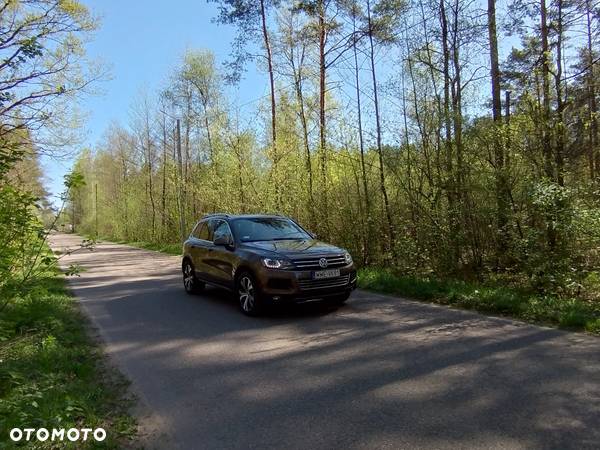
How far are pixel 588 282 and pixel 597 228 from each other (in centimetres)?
140

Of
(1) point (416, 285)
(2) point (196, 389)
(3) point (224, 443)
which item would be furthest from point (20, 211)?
(1) point (416, 285)

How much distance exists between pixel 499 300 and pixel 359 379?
4.03 metres

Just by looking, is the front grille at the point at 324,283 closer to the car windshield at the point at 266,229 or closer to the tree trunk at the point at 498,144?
the car windshield at the point at 266,229

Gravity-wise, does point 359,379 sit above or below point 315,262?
below

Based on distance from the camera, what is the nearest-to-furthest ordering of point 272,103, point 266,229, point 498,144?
point 266,229 → point 498,144 → point 272,103

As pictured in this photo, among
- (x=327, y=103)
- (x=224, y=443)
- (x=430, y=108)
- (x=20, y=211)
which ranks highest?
(x=327, y=103)

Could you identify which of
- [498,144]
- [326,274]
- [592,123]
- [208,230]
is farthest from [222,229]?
[592,123]

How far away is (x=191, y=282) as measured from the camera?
35.7 feet

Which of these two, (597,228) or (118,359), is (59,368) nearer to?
(118,359)

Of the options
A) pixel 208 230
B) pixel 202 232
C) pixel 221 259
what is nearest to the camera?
pixel 221 259

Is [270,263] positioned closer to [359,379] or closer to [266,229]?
[266,229]

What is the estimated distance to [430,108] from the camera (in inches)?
442

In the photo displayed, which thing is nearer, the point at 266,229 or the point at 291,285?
the point at 291,285

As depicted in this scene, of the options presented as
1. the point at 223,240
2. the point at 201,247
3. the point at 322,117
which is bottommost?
the point at 201,247
